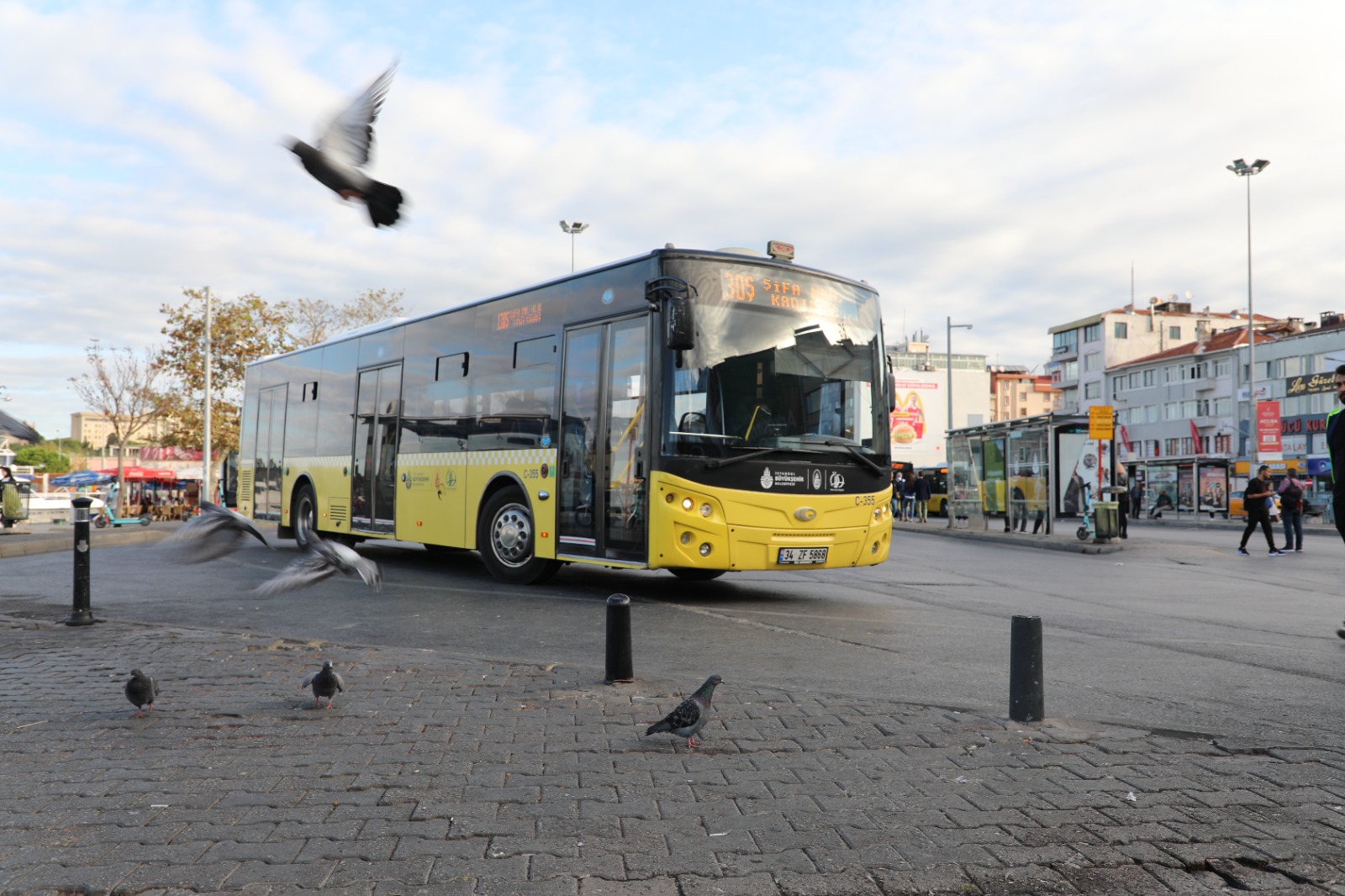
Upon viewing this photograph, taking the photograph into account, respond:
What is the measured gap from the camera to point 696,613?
973cm

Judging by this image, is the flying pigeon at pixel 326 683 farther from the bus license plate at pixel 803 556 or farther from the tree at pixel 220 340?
the tree at pixel 220 340

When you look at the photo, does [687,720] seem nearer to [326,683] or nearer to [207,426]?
[326,683]

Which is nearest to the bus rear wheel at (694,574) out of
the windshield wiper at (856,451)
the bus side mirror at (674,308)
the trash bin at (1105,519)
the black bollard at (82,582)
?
the windshield wiper at (856,451)

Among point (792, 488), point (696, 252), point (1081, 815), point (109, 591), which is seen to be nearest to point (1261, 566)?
point (792, 488)

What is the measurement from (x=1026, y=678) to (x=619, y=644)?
2.30m

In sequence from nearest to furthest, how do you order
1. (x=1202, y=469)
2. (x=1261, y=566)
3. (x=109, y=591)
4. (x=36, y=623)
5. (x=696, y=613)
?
(x=36, y=623), (x=696, y=613), (x=109, y=591), (x=1261, y=566), (x=1202, y=469)

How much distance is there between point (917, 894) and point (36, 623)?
856cm

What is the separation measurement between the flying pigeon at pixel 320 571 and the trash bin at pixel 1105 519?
768 inches

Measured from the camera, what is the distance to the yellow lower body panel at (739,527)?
9625 mm

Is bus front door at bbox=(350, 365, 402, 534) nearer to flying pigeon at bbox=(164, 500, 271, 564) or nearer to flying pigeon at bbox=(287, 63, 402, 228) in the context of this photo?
flying pigeon at bbox=(164, 500, 271, 564)

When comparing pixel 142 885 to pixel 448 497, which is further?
pixel 448 497

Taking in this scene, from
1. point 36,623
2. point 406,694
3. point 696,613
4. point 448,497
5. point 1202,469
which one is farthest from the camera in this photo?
point 1202,469

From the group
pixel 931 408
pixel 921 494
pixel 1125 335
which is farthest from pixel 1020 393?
pixel 921 494

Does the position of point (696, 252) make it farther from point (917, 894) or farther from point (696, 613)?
point (917, 894)
